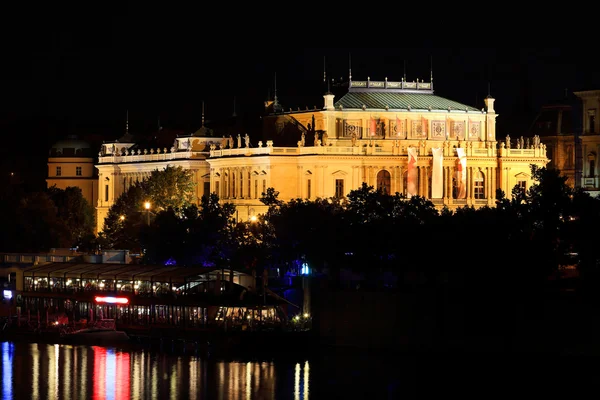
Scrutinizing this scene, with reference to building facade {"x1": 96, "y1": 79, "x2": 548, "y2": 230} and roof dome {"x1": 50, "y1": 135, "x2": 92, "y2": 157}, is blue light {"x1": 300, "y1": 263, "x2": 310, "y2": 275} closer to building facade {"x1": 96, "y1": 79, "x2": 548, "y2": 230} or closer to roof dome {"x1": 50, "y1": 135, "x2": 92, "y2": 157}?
building facade {"x1": 96, "y1": 79, "x2": 548, "y2": 230}

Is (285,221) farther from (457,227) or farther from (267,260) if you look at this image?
(457,227)

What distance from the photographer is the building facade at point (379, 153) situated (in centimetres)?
15175

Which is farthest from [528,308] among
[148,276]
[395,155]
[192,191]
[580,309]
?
[192,191]

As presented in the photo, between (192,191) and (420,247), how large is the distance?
54116 millimetres

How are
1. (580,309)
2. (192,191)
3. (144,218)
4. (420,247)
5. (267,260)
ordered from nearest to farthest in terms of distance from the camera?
(580,309), (420,247), (267,260), (144,218), (192,191)

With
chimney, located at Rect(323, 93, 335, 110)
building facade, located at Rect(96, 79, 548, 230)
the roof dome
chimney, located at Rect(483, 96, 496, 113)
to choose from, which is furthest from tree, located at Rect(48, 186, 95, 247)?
chimney, located at Rect(483, 96, 496, 113)

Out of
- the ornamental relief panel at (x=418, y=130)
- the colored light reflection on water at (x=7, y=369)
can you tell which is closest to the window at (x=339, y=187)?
the ornamental relief panel at (x=418, y=130)

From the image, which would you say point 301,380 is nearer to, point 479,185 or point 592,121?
point 592,121

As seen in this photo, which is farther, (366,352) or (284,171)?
(284,171)

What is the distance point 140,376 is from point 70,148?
99.8m

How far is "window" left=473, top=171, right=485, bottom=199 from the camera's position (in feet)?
507

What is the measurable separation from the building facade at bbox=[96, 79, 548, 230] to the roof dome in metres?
34.7

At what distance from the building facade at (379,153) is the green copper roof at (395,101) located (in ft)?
0.24

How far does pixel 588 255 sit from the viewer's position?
104375mm
